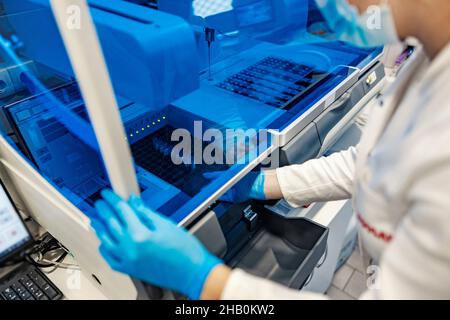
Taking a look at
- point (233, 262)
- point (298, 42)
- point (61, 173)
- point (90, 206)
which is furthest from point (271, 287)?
point (298, 42)

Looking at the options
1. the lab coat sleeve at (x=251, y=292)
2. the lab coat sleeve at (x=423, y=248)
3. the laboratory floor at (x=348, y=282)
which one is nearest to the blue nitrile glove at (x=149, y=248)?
the lab coat sleeve at (x=251, y=292)

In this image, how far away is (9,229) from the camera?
825 mm

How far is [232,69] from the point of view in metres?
1.17

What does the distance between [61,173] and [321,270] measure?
1049mm

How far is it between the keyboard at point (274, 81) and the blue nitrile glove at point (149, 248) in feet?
1.94

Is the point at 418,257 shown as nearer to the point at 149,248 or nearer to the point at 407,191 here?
the point at 407,191

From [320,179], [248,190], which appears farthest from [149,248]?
[320,179]

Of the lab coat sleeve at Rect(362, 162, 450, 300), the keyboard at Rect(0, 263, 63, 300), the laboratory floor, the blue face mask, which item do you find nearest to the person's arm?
the lab coat sleeve at Rect(362, 162, 450, 300)

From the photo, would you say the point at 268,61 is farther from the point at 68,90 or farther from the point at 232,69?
the point at 68,90

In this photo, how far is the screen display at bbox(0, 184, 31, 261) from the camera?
0.80 meters

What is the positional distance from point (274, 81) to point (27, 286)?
97cm

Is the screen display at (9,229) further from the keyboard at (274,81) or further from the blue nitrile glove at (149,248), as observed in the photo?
the keyboard at (274,81)

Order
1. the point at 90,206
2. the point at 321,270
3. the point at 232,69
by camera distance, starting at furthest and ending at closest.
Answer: the point at 321,270 < the point at 232,69 < the point at 90,206

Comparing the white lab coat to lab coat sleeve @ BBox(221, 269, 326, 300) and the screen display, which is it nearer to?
lab coat sleeve @ BBox(221, 269, 326, 300)
